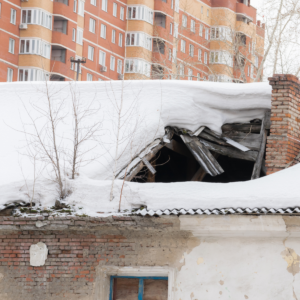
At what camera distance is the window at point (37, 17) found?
3516cm

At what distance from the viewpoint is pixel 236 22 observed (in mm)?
45562

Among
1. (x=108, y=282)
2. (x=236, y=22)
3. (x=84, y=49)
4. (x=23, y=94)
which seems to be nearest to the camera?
(x=108, y=282)

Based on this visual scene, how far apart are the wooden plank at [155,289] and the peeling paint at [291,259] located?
1906 mm

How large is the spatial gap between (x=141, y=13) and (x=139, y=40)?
201 cm

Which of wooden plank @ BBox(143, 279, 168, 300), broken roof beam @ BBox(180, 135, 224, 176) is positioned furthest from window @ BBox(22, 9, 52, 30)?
wooden plank @ BBox(143, 279, 168, 300)

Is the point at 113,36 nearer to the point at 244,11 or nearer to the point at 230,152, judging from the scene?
the point at 244,11

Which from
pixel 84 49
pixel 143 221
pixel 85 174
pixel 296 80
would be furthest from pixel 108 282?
pixel 84 49

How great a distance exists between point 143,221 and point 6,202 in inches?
82.1

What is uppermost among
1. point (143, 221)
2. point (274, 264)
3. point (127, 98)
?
point (127, 98)

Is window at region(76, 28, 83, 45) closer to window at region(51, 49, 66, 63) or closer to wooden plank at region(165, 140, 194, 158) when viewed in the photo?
window at region(51, 49, 66, 63)

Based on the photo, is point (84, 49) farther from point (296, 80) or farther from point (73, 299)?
point (73, 299)

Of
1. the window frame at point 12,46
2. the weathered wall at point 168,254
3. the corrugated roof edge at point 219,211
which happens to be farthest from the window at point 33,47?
the corrugated roof edge at point 219,211

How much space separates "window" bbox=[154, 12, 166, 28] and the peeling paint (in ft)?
114

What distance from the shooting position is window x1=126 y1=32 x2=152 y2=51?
3975 centimetres
